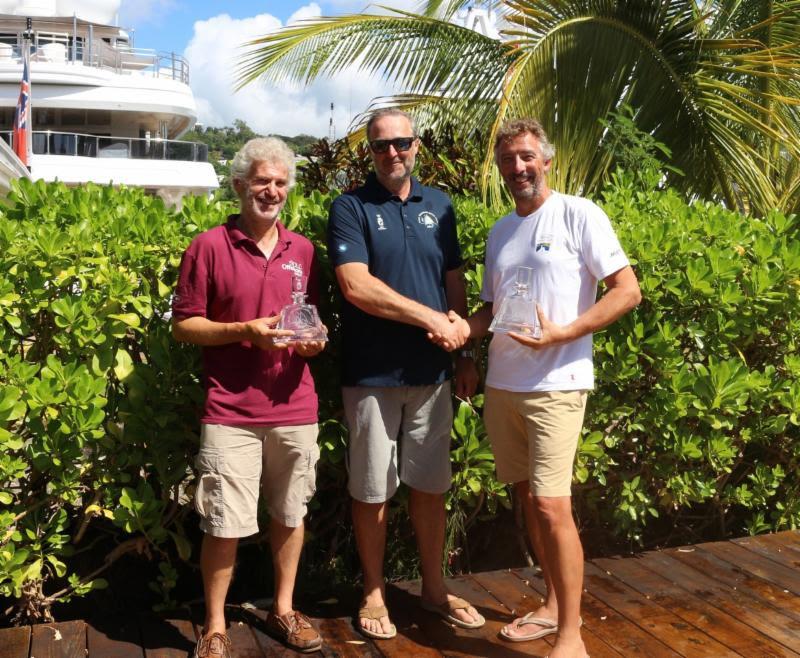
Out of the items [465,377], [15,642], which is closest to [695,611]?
[465,377]

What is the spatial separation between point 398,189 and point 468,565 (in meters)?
2.28

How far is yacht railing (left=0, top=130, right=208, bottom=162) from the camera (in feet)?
110

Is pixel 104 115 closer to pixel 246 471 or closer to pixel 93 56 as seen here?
pixel 93 56

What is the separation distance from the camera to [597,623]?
408cm

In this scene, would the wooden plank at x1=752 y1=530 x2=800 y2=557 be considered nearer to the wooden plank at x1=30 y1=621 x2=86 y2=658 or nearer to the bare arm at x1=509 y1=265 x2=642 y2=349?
the bare arm at x1=509 y1=265 x2=642 y2=349

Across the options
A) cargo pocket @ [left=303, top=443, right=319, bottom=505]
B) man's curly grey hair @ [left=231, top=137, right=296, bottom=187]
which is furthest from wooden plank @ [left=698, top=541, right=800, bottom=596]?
man's curly grey hair @ [left=231, top=137, right=296, bottom=187]

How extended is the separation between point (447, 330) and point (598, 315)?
0.60 m

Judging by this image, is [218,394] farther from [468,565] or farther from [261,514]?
[468,565]

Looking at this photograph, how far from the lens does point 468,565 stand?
16.7 ft

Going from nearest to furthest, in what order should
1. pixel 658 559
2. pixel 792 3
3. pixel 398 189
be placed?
pixel 398 189 → pixel 658 559 → pixel 792 3

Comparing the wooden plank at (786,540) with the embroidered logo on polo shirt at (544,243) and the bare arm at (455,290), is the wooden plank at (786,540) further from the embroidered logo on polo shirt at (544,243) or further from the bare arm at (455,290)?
the embroidered logo on polo shirt at (544,243)

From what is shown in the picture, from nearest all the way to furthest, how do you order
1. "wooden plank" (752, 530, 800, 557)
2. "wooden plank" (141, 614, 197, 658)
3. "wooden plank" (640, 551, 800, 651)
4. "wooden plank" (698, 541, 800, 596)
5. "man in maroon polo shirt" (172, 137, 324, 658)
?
"man in maroon polo shirt" (172, 137, 324, 658) < "wooden plank" (141, 614, 197, 658) < "wooden plank" (640, 551, 800, 651) < "wooden plank" (698, 541, 800, 596) < "wooden plank" (752, 530, 800, 557)

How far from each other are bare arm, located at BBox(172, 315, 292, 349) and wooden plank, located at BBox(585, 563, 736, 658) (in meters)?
2.06

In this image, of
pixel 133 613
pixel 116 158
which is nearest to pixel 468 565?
pixel 133 613
